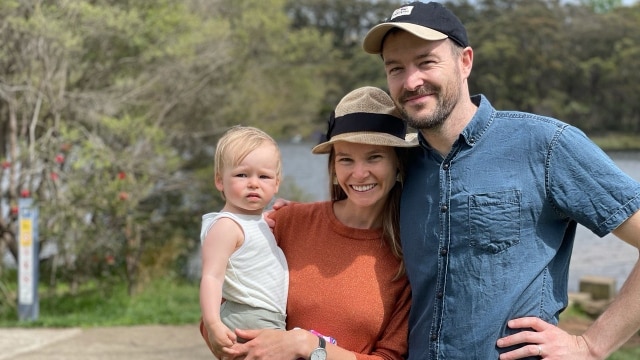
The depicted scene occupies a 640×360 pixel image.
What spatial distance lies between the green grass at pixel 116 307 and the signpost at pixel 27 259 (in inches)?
6.3

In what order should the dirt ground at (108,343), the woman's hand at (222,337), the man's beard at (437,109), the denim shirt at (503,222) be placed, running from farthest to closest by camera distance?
1. the dirt ground at (108,343)
2. the woman's hand at (222,337)
3. the man's beard at (437,109)
4. the denim shirt at (503,222)

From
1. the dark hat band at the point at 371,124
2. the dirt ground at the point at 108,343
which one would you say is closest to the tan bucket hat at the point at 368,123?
the dark hat band at the point at 371,124

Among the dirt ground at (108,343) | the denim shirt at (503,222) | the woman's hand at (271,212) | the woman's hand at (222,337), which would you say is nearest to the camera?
the denim shirt at (503,222)

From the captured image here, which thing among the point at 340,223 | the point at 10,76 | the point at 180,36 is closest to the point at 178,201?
the point at 180,36

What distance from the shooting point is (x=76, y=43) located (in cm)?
900

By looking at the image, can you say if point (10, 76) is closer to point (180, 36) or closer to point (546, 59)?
point (180, 36)

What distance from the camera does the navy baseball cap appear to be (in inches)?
80.2

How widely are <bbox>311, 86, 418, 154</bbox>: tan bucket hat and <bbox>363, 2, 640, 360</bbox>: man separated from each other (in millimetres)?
102

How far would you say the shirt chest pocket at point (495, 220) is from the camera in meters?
1.99

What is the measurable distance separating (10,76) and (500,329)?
8.57 meters

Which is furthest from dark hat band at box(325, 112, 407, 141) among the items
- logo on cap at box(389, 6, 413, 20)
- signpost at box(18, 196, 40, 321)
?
signpost at box(18, 196, 40, 321)

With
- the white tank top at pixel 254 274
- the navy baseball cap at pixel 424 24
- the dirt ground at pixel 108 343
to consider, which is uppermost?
the navy baseball cap at pixel 424 24

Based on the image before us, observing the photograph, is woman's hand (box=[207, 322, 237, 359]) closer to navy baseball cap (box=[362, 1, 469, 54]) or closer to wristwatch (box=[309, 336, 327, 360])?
wristwatch (box=[309, 336, 327, 360])

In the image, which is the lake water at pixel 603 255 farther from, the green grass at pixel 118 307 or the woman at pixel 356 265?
the woman at pixel 356 265
